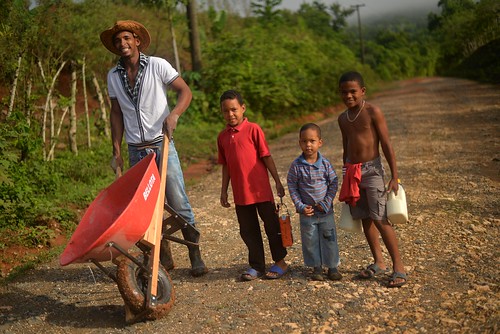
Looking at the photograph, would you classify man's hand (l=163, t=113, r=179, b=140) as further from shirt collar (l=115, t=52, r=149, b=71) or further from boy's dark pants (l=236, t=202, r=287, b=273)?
boy's dark pants (l=236, t=202, r=287, b=273)

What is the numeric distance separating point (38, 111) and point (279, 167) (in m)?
4.28

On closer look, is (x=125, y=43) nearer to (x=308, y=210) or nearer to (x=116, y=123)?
(x=116, y=123)

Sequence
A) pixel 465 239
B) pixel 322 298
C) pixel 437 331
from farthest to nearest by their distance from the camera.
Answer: pixel 465 239 → pixel 322 298 → pixel 437 331

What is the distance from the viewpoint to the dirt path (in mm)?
4133

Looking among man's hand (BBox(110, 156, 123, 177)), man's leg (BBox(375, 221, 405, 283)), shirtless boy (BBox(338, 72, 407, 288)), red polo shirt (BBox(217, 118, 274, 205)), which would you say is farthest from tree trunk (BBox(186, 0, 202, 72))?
man's leg (BBox(375, 221, 405, 283))

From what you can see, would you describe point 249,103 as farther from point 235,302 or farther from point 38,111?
point 235,302

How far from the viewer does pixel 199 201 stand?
8.30 m

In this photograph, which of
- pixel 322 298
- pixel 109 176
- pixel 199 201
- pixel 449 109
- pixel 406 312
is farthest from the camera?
pixel 449 109

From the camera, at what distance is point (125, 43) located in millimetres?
4836

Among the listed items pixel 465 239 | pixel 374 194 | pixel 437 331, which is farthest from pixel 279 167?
pixel 437 331

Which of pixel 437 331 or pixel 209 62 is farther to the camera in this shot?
pixel 209 62

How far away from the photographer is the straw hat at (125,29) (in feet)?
15.7

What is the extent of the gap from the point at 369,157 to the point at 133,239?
188 centimetres

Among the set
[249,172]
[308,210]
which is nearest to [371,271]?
[308,210]
